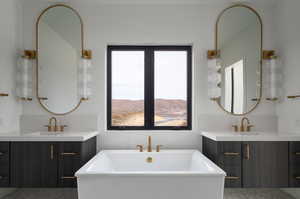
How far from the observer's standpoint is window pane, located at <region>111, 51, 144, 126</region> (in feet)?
9.46

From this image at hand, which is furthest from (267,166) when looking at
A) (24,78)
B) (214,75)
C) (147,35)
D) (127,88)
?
(24,78)

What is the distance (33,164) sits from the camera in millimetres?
2184

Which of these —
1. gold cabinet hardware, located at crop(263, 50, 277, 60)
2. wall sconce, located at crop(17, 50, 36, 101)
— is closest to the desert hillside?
wall sconce, located at crop(17, 50, 36, 101)

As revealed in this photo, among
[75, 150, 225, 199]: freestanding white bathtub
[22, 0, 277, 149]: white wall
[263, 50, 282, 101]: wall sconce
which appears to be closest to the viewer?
[75, 150, 225, 199]: freestanding white bathtub

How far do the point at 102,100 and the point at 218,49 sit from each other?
5.54 ft

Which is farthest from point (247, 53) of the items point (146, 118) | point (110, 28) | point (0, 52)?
point (0, 52)

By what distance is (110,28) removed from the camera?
109 inches

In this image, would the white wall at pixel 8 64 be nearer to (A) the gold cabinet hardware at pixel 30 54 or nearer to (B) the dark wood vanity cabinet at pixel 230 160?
(A) the gold cabinet hardware at pixel 30 54

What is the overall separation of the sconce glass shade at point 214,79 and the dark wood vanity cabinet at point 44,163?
5.62 feet

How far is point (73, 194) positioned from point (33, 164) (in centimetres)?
71

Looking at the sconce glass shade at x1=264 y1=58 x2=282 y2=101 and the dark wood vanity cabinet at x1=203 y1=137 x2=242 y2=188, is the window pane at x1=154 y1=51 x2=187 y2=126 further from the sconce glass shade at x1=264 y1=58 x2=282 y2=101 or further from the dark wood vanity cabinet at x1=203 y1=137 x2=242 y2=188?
the sconce glass shade at x1=264 y1=58 x2=282 y2=101

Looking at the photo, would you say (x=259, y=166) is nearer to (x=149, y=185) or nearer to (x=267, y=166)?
(x=267, y=166)

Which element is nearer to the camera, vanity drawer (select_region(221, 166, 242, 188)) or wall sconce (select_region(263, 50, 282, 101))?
vanity drawer (select_region(221, 166, 242, 188))

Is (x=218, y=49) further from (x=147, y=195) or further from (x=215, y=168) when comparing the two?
(x=147, y=195)
